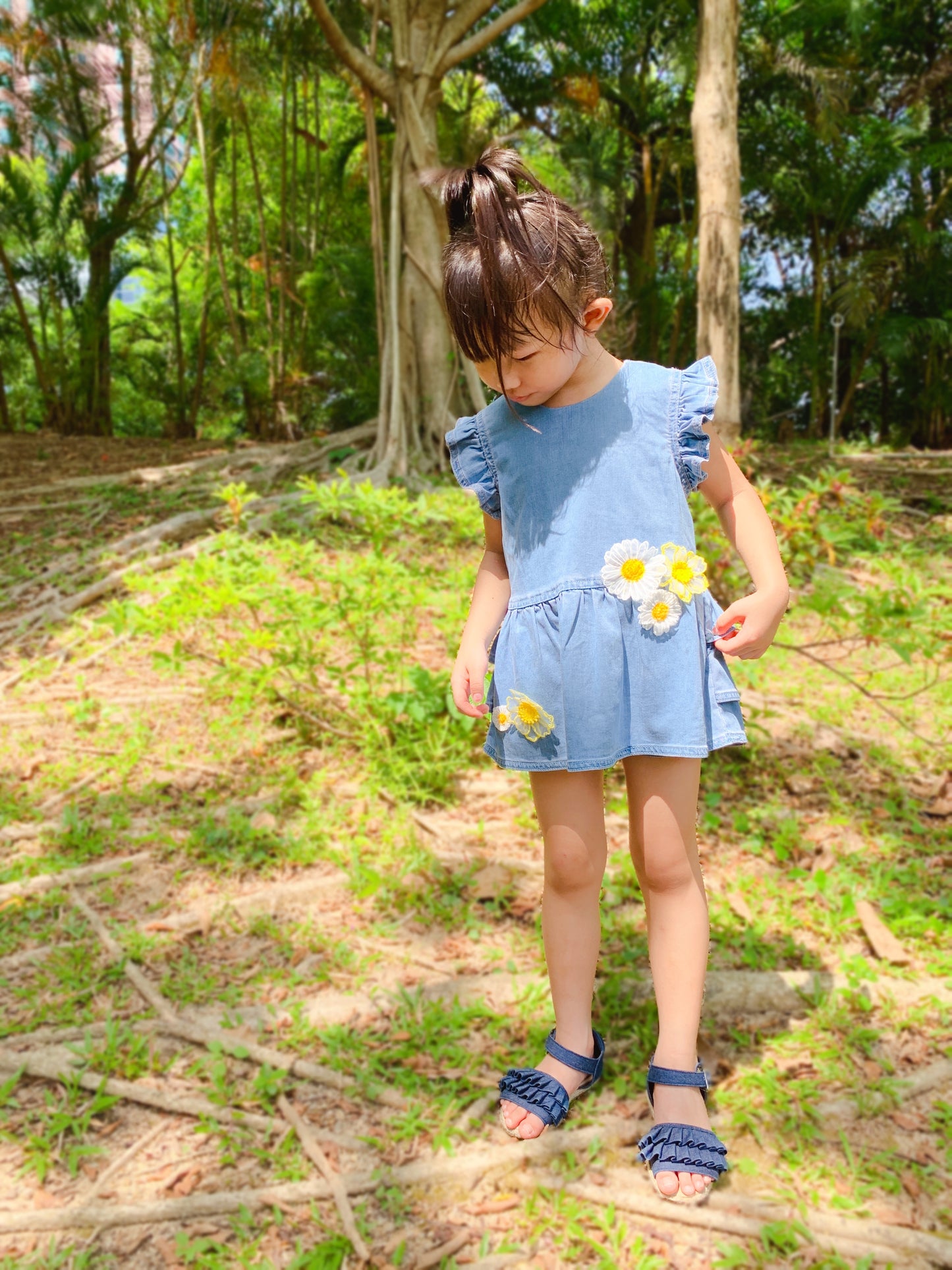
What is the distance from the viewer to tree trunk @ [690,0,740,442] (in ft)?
13.3

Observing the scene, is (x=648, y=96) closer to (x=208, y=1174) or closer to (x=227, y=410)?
(x=227, y=410)

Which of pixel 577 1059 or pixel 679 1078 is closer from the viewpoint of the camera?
pixel 679 1078

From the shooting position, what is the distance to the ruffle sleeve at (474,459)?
56.7 inches

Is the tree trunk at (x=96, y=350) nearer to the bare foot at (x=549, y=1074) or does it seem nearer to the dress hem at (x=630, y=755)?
the dress hem at (x=630, y=755)

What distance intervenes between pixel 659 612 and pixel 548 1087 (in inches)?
30.4

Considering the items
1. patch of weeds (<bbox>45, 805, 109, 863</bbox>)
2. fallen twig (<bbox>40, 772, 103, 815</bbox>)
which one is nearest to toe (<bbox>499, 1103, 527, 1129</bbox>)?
patch of weeds (<bbox>45, 805, 109, 863</bbox>)

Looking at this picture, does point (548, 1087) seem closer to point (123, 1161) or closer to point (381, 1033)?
point (381, 1033)

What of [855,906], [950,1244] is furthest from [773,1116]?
[855,906]

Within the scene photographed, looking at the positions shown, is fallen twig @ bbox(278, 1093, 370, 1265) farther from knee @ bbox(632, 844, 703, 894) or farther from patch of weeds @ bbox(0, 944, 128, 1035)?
knee @ bbox(632, 844, 703, 894)

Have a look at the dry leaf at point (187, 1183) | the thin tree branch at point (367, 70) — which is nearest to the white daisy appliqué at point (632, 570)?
the dry leaf at point (187, 1183)

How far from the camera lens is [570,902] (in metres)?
1.43

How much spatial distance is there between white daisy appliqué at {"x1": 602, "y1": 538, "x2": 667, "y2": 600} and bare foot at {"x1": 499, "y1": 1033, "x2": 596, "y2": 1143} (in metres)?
0.74

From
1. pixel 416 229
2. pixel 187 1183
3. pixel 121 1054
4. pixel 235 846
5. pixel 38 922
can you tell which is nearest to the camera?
pixel 187 1183

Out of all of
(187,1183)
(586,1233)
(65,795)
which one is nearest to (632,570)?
(586,1233)
